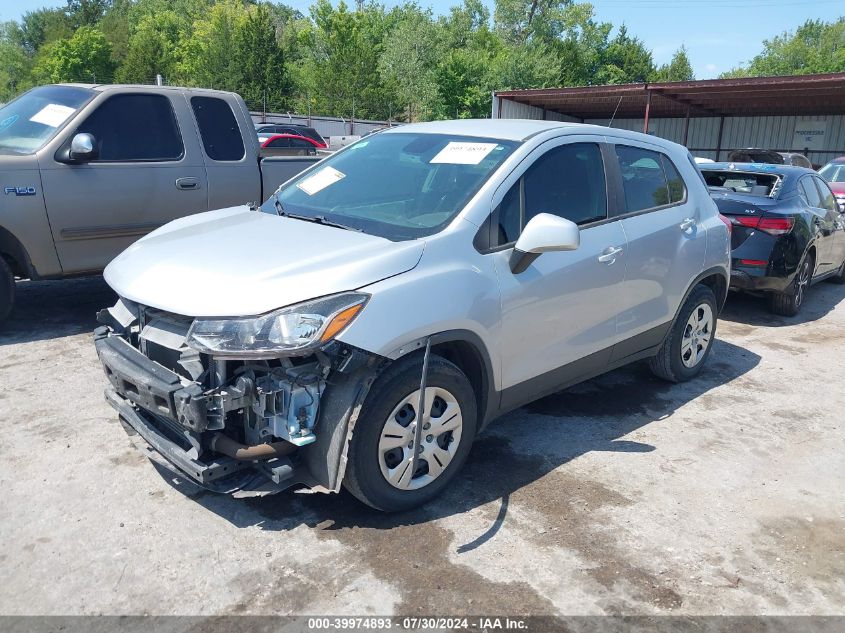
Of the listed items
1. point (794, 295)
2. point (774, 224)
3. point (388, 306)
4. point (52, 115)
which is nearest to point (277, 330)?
point (388, 306)

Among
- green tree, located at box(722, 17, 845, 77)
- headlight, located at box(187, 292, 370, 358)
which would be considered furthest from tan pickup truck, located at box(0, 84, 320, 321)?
green tree, located at box(722, 17, 845, 77)

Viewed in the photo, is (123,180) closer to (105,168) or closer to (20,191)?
(105,168)

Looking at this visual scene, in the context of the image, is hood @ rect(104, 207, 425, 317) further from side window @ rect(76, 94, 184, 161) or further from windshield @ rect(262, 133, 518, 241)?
side window @ rect(76, 94, 184, 161)

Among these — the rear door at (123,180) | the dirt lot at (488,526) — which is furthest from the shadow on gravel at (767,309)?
the rear door at (123,180)

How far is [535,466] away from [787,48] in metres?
95.3

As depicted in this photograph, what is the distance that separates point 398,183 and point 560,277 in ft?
3.55

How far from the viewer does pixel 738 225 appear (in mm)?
7488

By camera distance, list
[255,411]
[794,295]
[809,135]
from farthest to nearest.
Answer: [809,135] < [794,295] < [255,411]

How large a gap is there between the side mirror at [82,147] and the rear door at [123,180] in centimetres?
11

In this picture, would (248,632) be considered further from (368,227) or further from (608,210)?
(608,210)

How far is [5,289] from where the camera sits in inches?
225

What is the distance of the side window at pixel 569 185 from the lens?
154 inches

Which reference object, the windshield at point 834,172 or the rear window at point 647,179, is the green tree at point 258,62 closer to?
the windshield at point 834,172

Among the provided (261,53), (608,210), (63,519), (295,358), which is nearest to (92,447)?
(63,519)
